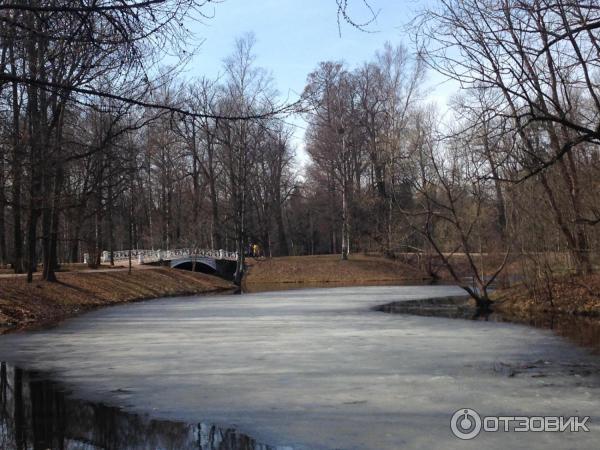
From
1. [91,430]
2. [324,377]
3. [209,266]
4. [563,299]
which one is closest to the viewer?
[91,430]

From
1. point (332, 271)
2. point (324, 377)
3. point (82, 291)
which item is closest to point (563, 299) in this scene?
point (324, 377)

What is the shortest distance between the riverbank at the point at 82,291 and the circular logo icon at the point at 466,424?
1427 centimetres

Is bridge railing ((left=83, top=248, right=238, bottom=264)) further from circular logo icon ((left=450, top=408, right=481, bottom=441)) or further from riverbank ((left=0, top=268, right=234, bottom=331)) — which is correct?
circular logo icon ((left=450, top=408, right=481, bottom=441))

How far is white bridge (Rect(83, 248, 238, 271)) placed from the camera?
1965 inches

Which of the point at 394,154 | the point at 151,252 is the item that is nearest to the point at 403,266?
the point at 151,252

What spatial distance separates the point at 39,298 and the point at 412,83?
3639cm

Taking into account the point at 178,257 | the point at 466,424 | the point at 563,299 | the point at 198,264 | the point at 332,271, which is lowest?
the point at 466,424

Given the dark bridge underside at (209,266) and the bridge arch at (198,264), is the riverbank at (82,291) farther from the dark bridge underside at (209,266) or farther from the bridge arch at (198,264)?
the dark bridge underside at (209,266)

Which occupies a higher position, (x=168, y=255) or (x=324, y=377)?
(x=168, y=255)

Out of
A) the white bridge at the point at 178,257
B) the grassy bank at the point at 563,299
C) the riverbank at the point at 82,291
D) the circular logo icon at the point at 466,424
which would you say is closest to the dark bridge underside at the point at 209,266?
the white bridge at the point at 178,257

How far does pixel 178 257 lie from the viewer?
165 feet

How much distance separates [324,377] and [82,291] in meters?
21.2

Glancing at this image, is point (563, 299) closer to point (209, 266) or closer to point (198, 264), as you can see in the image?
point (209, 266)

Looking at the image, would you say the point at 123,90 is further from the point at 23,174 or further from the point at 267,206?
the point at 267,206
